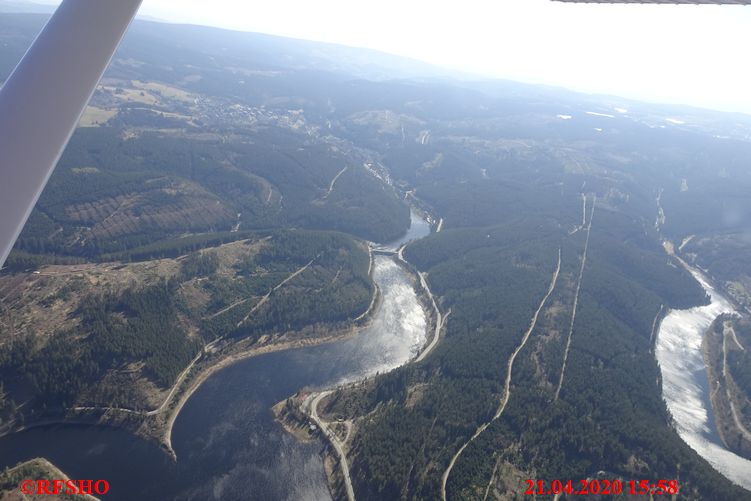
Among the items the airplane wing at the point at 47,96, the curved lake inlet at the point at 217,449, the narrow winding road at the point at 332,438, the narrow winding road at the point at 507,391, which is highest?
the airplane wing at the point at 47,96

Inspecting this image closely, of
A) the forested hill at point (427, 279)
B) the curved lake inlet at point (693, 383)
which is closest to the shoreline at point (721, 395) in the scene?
the curved lake inlet at point (693, 383)

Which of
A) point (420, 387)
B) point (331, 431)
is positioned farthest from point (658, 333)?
point (331, 431)

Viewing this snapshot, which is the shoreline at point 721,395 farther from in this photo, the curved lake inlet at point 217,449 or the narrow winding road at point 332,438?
Answer: the narrow winding road at point 332,438

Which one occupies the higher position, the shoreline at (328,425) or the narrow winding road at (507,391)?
the narrow winding road at (507,391)

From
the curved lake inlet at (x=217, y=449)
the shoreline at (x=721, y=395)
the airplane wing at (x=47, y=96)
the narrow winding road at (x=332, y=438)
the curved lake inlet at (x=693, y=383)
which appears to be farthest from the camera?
the shoreline at (x=721, y=395)

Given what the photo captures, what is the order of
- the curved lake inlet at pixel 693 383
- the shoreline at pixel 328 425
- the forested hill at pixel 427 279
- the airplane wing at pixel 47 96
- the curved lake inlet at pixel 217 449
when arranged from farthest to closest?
the curved lake inlet at pixel 693 383 < the forested hill at pixel 427 279 < the shoreline at pixel 328 425 < the curved lake inlet at pixel 217 449 < the airplane wing at pixel 47 96
